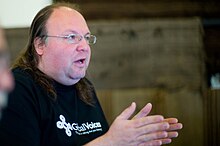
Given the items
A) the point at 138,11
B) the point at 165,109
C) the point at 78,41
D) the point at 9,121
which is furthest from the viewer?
the point at 138,11

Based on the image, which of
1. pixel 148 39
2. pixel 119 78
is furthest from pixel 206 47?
pixel 119 78

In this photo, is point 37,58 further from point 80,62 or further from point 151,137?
point 151,137

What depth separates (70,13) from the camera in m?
1.32

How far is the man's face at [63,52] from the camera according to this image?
127cm

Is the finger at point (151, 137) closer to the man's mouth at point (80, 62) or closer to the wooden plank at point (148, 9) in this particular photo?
the man's mouth at point (80, 62)

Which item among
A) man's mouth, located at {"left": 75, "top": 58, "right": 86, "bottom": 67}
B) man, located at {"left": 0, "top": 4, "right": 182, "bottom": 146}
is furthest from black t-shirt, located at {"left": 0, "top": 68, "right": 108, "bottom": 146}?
man's mouth, located at {"left": 75, "top": 58, "right": 86, "bottom": 67}

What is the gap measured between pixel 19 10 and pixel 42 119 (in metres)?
1.25

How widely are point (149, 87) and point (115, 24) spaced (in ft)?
1.39

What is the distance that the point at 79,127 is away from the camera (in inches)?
49.8

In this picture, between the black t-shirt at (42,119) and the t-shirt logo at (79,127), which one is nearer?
the black t-shirt at (42,119)

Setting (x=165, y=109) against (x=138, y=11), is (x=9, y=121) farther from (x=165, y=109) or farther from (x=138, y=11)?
(x=138, y=11)

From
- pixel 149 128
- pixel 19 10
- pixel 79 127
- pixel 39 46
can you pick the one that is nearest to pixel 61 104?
pixel 79 127

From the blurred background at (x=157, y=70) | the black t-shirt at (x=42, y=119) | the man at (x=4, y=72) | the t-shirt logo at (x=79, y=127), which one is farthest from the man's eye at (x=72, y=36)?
the man at (x=4, y=72)

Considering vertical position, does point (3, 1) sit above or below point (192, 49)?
above
